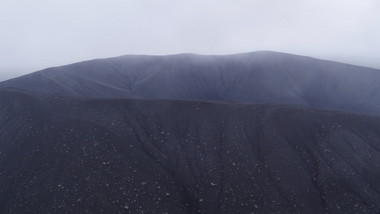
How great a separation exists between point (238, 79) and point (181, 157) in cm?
3525

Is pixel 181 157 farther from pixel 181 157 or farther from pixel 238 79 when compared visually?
pixel 238 79

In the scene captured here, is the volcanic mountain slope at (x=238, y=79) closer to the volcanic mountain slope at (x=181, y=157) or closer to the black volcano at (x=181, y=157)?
the volcanic mountain slope at (x=181, y=157)

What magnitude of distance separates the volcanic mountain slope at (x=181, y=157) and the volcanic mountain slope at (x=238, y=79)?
21019 mm

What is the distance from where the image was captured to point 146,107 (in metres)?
24.3

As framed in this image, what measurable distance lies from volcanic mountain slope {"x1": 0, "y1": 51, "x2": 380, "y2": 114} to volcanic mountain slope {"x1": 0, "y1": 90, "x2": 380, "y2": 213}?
69.0ft

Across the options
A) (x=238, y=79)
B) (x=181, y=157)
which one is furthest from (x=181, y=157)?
(x=238, y=79)

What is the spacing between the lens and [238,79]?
2135 inches

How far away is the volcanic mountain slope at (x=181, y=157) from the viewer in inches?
675

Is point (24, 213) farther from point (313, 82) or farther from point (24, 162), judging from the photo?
point (313, 82)

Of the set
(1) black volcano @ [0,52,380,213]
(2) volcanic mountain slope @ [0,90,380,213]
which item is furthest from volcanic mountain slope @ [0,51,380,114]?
(1) black volcano @ [0,52,380,213]

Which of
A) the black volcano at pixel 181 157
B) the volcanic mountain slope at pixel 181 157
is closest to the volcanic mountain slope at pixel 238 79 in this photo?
the volcanic mountain slope at pixel 181 157

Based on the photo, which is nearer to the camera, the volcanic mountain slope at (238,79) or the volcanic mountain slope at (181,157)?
the volcanic mountain slope at (181,157)

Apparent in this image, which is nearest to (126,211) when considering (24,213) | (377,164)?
(24,213)

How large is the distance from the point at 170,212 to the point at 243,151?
19.2 ft
